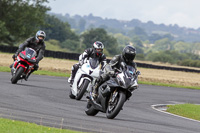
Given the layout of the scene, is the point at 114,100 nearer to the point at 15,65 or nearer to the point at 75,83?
the point at 75,83

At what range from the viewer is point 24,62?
17016 mm

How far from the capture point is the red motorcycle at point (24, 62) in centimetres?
1684

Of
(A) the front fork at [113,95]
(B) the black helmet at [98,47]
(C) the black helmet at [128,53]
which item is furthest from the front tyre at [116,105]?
(B) the black helmet at [98,47]

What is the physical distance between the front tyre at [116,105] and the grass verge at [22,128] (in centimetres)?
229

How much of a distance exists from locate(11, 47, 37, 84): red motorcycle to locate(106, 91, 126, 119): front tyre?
21.3 feet

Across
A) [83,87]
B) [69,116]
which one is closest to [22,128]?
[69,116]

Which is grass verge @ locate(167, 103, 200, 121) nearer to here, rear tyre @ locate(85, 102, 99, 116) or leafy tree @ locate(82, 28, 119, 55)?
rear tyre @ locate(85, 102, 99, 116)

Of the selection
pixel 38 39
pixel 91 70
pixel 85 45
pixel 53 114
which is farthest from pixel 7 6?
pixel 85 45

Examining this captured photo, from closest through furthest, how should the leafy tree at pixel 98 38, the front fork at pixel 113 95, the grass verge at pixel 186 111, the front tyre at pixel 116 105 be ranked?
1. the front tyre at pixel 116 105
2. the front fork at pixel 113 95
3. the grass verge at pixel 186 111
4. the leafy tree at pixel 98 38

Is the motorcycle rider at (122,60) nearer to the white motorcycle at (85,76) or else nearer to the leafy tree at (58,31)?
the white motorcycle at (85,76)

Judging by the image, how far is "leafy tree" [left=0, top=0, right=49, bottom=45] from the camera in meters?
51.9

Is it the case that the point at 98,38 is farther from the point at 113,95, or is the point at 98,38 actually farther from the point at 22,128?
the point at 22,128

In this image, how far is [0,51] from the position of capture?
44.4 m

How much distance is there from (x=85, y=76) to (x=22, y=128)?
6.21 m
